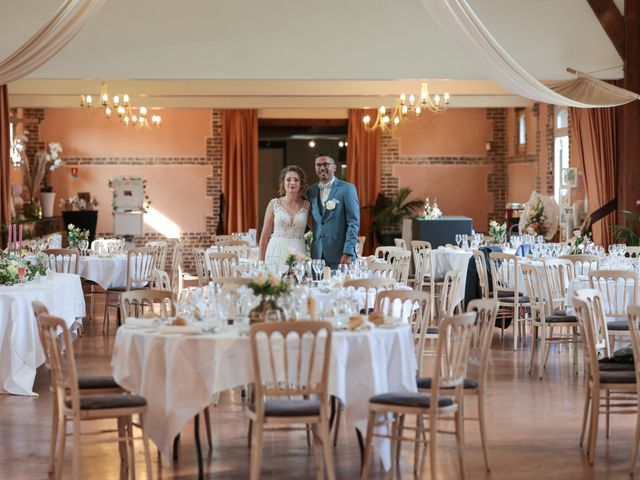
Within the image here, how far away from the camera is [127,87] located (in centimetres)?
1780

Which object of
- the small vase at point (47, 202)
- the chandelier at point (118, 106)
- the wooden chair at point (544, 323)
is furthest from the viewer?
the small vase at point (47, 202)

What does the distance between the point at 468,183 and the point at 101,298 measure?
819 cm

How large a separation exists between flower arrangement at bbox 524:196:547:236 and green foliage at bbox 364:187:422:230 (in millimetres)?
6733

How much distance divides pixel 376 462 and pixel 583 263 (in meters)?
4.83

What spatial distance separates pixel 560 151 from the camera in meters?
17.2

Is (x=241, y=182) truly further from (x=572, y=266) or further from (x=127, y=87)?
(x=572, y=266)

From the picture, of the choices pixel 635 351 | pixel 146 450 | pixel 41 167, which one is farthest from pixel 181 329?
pixel 41 167

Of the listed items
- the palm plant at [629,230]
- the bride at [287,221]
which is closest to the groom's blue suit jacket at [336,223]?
the bride at [287,221]

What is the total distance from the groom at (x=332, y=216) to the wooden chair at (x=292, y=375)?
349cm

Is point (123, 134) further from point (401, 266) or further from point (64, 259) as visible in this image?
point (401, 266)

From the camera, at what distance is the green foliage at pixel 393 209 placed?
790 inches

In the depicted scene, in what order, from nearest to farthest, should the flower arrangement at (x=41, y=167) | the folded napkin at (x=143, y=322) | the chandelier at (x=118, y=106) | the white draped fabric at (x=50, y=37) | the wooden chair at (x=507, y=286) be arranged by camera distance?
the folded napkin at (x=143, y=322)
the white draped fabric at (x=50, y=37)
the wooden chair at (x=507, y=286)
the chandelier at (x=118, y=106)
the flower arrangement at (x=41, y=167)

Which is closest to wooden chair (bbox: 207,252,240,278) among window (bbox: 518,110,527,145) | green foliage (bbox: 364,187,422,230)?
green foliage (bbox: 364,187,422,230)

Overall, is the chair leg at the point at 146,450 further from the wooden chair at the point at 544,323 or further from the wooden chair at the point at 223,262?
the wooden chair at the point at 223,262
